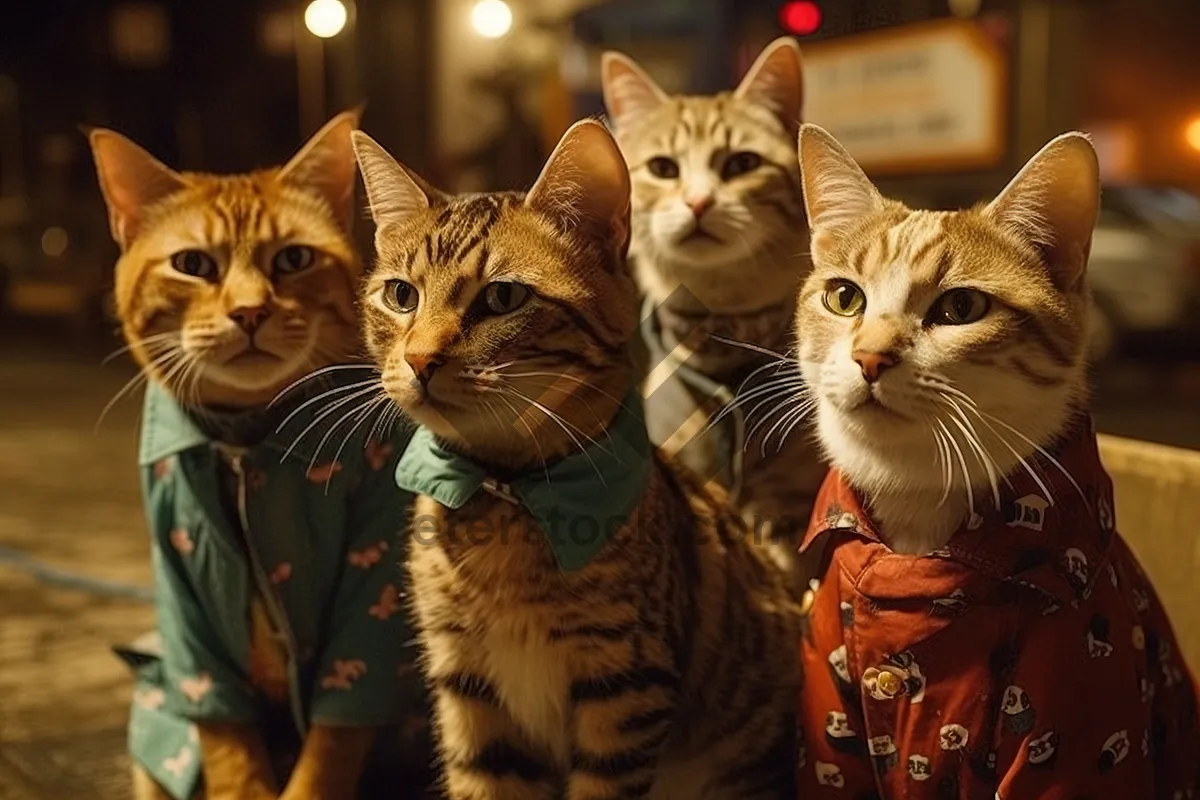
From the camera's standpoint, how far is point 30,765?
1405 millimetres

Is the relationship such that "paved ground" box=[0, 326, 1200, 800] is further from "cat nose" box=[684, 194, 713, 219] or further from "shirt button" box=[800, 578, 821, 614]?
"cat nose" box=[684, 194, 713, 219]

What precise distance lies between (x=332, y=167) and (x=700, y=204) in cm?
38

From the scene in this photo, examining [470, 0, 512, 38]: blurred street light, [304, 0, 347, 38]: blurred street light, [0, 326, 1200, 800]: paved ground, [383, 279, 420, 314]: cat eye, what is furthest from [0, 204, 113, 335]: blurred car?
[470, 0, 512, 38]: blurred street light

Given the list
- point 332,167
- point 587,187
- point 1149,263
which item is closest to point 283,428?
point 332,167

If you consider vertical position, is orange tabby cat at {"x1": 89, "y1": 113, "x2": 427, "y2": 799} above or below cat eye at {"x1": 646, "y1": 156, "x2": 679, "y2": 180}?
below

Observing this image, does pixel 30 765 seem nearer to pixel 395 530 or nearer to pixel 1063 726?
pixel 395 530

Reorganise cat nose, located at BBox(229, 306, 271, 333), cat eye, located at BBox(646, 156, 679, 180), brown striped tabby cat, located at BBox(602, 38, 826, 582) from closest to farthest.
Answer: cat nose, located at BBox(229, 306, 271, 333)
brown striped tabby cat, located at BBox(602, 38, 826, 582)
cat eye, located at BBox(646, 156, 679, 180)

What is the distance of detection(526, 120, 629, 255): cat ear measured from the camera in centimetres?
94

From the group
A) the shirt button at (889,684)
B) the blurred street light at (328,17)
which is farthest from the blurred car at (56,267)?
the shirt button at (889,684)

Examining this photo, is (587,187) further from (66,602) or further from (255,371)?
(66,602)

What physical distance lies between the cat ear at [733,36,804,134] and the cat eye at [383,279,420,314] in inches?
22.2

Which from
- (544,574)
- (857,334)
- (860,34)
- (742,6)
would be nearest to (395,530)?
(544,574)

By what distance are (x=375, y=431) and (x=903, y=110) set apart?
0.90 metres

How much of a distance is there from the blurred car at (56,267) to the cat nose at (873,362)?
0.87 metres
